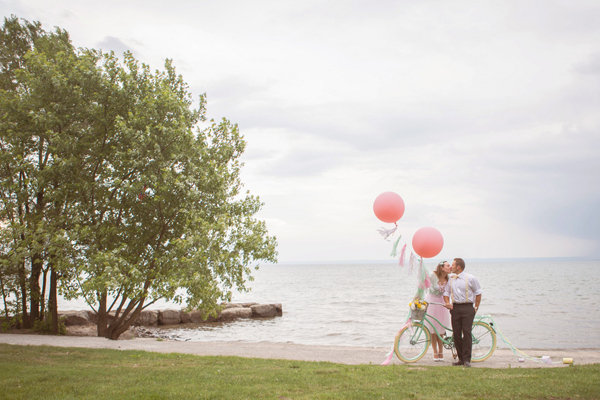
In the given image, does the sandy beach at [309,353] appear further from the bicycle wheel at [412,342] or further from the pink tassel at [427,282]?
the pink tassel at [427,282]

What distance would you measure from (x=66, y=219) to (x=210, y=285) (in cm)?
650

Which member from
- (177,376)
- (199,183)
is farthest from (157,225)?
(177,376)

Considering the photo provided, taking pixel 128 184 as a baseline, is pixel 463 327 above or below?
below

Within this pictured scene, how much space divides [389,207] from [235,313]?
94.7 ft

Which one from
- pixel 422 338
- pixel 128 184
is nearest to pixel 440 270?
pixel 422 338

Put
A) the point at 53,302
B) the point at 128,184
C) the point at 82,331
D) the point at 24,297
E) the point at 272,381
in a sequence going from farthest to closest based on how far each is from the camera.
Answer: the point at 82,331 → the point at 24,297 → the point at 53,302 → the point at 128,184 → the point at 272,381

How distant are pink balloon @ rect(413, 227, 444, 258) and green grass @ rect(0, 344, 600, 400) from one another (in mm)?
2847

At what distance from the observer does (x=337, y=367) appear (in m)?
10.7

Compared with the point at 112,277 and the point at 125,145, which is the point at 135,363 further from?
the point at 125,145

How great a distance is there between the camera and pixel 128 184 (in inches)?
640

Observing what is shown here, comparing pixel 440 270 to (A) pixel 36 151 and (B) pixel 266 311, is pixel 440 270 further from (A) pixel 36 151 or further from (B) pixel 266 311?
(B) pixel 266 311

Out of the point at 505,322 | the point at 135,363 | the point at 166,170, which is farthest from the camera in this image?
the point at 505,322

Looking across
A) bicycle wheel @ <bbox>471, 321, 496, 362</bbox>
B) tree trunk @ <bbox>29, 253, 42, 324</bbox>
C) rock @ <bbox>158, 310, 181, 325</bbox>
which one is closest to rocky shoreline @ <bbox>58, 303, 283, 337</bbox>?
rock @ <bbox>158, 310, 181, 325</bbox>

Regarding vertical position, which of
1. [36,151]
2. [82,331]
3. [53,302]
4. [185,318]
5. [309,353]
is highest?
[36,151]
